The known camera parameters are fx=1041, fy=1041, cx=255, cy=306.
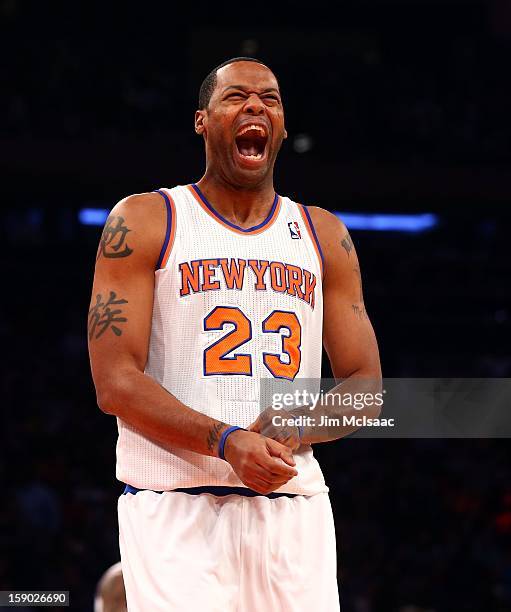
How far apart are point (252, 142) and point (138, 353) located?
752mm

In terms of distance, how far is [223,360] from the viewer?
295 cm

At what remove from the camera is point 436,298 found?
11406 millimetres

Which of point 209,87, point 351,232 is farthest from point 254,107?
point 351,232

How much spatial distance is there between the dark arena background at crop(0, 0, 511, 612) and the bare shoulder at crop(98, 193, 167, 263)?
5774 millimetres

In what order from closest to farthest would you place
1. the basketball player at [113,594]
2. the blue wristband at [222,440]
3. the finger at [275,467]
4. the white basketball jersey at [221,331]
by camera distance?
the finger at [275,467] → the blue wristband at [222,440] → the white basketball jersey at [221,331] → the basketball player at [113,594]

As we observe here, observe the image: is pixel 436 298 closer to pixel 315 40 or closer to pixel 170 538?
pixel 315 40

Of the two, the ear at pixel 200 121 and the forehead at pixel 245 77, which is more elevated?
the forehead at pixel 245 77

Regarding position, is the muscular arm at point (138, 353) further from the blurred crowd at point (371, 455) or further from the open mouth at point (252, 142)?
the blurred crowd at point (371, 455)

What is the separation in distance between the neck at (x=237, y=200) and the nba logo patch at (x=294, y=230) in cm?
8

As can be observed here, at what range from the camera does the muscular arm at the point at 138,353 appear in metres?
2.65

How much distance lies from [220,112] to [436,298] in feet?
27.9

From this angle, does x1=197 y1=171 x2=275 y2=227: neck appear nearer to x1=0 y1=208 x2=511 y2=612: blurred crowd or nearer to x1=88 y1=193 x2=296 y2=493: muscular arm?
x1=88 y1=193 x2=296 y2=493: muscular arm

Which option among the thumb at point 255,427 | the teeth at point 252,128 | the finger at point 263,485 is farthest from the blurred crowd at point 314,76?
the finger at point 263,485

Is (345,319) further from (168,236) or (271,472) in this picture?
(271,472)
